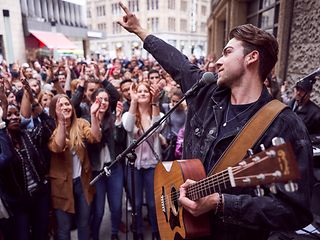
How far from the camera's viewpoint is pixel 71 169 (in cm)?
288

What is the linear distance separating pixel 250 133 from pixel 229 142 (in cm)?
16

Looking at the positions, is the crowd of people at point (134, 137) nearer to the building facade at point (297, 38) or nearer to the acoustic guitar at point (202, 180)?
the acoustic guitar at point (202, 180)

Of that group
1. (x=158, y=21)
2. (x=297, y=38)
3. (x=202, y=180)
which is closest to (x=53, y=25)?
(x=297, y=38)

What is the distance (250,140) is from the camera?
1479 millimetres

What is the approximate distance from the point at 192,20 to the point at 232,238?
49.3 meters

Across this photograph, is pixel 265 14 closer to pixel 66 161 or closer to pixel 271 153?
pixel 66 161

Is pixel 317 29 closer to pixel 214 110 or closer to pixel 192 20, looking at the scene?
pixel 214 110

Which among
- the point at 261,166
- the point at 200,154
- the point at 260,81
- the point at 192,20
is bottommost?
the point at 200,154

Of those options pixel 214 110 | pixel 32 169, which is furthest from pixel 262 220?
pixel 32 169

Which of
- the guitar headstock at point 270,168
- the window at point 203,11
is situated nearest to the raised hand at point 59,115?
the guitar headstock at point 270,168

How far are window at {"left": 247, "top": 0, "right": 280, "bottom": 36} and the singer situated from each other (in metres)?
5.42

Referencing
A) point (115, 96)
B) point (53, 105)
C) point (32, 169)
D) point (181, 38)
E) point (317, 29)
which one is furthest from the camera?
point (181, 38)

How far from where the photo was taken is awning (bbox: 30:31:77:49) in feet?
62.4

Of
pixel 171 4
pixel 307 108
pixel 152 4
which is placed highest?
pixel 171 4
